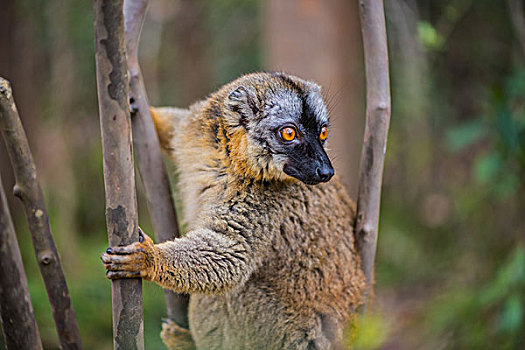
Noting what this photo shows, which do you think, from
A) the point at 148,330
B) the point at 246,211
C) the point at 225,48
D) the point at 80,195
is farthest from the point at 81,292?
the point at 225,48

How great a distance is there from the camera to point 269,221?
3539mm

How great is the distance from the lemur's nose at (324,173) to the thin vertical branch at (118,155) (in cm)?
115

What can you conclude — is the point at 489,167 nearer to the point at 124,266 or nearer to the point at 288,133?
the point at 288,133

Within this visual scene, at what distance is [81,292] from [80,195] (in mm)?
2698

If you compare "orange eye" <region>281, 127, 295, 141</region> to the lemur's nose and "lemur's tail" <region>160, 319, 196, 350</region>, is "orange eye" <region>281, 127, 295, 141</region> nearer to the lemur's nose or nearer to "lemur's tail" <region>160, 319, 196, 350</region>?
the lemur's nose

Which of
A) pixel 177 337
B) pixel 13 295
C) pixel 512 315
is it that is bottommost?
pixel 512 315

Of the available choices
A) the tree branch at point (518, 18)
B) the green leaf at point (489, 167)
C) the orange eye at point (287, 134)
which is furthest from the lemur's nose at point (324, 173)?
the tree branch at point (518, 18)

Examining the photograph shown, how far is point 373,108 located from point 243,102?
2.80 feet

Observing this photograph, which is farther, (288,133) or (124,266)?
(288,133)

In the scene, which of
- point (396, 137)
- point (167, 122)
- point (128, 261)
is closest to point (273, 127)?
point (167, 122)

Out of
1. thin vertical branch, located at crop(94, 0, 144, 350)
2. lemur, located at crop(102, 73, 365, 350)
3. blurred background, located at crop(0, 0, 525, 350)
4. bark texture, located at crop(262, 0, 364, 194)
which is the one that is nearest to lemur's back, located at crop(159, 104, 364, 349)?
lemur, located at crop(102, 73, 365, 350)

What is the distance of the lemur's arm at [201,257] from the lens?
275 cm

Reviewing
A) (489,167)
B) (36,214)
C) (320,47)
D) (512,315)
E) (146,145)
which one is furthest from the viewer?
(320,47)

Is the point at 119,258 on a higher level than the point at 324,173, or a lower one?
lower
